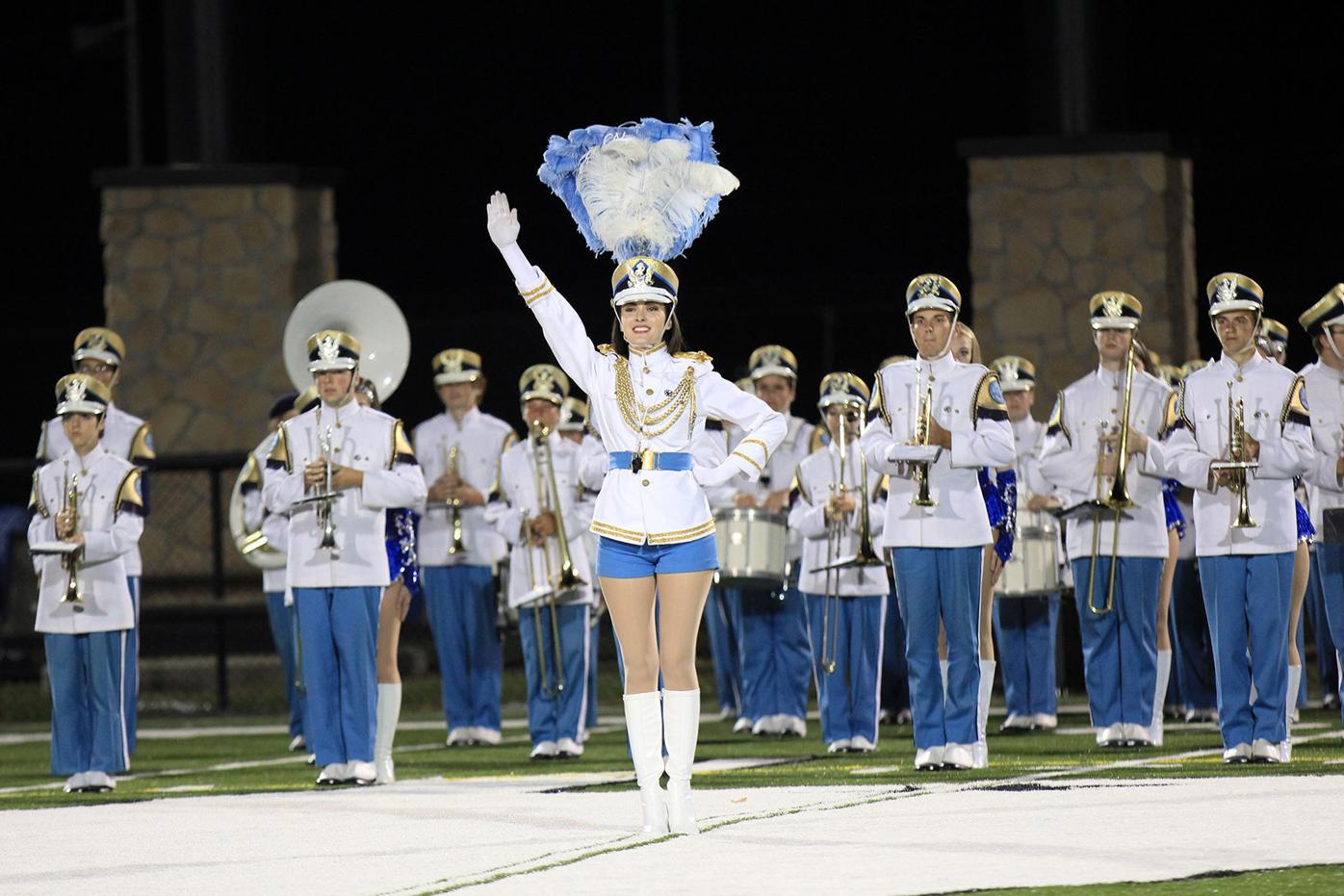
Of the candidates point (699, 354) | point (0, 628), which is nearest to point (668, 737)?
point (699, 354)

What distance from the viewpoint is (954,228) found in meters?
23.7

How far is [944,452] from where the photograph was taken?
11039mm

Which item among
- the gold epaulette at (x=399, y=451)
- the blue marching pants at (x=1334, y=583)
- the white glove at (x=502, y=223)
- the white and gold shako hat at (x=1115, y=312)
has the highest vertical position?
the white glove at (x=502, y=223)

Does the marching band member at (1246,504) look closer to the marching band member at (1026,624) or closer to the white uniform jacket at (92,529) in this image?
the marching band member at (1026,624)

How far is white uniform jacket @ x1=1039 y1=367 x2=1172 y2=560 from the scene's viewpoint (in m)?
12.4

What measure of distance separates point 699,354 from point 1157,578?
14.1ft

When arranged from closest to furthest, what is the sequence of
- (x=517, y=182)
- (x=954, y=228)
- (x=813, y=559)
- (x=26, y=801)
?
(x=26, y=801), (x=813, y=559), (x=954, y=228), (x=517, y=182)

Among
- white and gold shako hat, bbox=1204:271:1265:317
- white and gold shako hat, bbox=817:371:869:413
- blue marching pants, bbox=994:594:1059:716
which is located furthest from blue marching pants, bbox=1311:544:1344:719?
white and gold shako hat, bbox=817:371:869:413

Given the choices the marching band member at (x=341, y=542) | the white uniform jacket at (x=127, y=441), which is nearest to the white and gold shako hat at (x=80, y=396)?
the white uniform jacket at (x=127, y=441)

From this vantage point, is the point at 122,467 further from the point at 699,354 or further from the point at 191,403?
the point at 191,403

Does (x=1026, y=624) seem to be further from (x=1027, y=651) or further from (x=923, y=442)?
(x=923, y=442)

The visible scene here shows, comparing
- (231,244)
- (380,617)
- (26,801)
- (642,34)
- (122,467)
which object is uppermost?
(642,34)

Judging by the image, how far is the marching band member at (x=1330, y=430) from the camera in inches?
469

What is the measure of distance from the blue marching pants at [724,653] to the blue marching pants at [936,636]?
443cm
